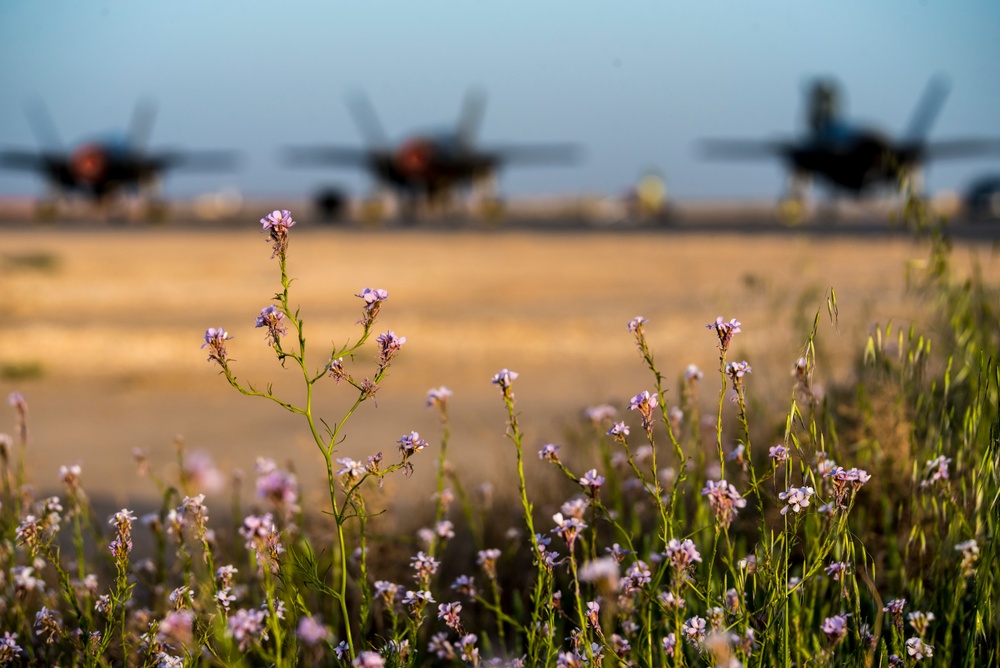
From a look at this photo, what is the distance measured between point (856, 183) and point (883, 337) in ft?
153

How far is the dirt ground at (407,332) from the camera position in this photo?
5977 mm

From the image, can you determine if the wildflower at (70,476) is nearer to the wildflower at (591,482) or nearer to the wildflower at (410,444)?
the wildflower at (410,444)

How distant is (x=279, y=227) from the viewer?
1750 mm

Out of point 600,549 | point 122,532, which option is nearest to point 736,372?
point 122,532

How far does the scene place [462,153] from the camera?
165 ft

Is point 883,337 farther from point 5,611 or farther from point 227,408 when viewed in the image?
point 227,408

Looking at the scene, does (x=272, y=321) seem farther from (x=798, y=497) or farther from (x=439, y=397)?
(x=798, y=497)

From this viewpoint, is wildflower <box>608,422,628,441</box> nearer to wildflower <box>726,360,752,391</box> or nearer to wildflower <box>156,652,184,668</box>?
wildflower <box>726,360,752,391</box>

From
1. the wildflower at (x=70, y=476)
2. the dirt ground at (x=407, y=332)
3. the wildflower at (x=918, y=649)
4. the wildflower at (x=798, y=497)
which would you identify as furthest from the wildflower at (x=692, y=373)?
the wildflower at (x=70, y=476)

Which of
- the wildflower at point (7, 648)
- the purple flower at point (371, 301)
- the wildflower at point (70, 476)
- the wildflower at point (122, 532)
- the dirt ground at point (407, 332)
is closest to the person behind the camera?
the purple flower at point (371, 301)

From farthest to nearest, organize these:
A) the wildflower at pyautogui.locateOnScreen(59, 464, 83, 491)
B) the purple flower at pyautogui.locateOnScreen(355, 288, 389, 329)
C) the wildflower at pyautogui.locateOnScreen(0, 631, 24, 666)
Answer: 1. the wildflower at pyautogui.locateOnScreen(59, 464, 83, 491)
2. the wildflower at pyautogui.locateOnScreen(0, 631, 24, 666)
3. the purple flower at pyautogui.locateOnScreen(355, 288, 389, 329)

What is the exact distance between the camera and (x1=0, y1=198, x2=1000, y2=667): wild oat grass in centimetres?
178

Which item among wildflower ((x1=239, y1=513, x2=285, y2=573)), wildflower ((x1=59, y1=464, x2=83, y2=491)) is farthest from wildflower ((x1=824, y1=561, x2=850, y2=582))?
wildflower ((x1=59, y1=464, x2=83, y2=491))

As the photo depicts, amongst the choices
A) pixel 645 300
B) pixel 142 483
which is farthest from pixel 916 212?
pixel 645 300
